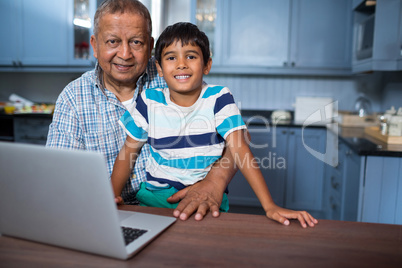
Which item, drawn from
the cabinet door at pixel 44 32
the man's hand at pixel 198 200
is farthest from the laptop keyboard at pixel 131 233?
the cabinet door at pixel 44 32

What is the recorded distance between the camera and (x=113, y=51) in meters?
1.40

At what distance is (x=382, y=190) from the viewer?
1993mm

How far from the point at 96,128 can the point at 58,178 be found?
854 millimetres

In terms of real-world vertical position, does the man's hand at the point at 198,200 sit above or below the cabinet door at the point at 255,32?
below

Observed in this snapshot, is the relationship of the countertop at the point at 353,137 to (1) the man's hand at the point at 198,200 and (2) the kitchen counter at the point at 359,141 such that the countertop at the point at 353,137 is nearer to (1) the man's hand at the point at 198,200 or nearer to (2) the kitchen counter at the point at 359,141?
(2) the kitchen counter at the point at 359,141

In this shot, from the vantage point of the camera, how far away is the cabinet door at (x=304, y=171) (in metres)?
3.11

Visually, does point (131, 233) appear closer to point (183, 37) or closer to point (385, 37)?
point (183, 37)

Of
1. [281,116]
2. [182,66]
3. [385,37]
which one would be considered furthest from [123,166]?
[281,116]

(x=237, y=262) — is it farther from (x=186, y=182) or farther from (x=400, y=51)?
(x=400, y=51)

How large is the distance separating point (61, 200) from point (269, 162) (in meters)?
2.83

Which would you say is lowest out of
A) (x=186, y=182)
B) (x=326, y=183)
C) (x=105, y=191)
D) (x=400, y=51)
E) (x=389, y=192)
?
(x=326, y=183)

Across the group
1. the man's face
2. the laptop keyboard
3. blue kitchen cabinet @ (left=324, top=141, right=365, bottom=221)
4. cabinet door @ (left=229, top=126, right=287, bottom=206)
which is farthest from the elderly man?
cabinet door @ (left=229, top=126, right=287, bottom=206)

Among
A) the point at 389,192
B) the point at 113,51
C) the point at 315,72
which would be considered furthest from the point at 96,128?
the point at 315,72

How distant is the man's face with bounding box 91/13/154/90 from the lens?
1368mm
